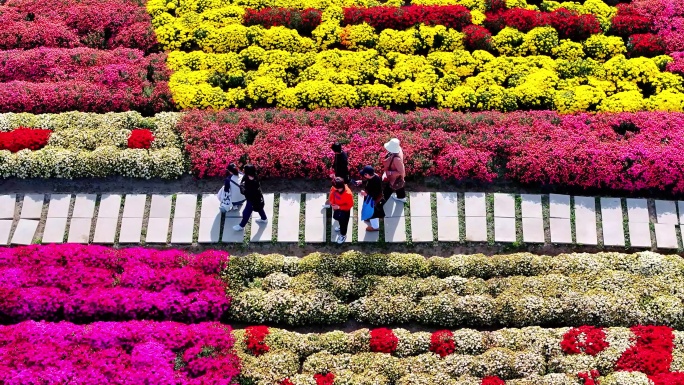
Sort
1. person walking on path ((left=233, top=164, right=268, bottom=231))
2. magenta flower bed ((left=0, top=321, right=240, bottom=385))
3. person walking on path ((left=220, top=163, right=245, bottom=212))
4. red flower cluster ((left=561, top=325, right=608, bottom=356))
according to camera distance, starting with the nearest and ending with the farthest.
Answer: magenta flower bed ((left=0, top=321, right=240, bottom=385)) → red flower cluster ((left=561, top=325, right=608, bottom=356)) → person walking on path ((left=233, top=164, right=268, bottom=231)) → person walking on path ((left=220, top=163, right=245, bottom=212))

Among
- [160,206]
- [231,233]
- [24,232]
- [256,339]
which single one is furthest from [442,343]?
[24,232]

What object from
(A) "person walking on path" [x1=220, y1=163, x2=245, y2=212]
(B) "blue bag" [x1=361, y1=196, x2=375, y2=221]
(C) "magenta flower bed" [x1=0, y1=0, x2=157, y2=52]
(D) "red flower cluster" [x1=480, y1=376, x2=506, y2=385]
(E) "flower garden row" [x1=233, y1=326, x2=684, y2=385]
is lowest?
(D) "red flower cluster" [x1=480, y1=376, x2=506, y2=385]

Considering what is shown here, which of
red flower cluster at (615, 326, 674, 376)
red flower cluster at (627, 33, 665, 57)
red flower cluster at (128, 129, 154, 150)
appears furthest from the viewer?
red flower cluster at (627, 33, 665, 57)

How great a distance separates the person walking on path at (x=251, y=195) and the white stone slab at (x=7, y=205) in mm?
5988

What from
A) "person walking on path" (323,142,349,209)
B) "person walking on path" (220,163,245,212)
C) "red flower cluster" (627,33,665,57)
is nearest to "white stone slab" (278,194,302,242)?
"person walking on path" (220,163,245,212)

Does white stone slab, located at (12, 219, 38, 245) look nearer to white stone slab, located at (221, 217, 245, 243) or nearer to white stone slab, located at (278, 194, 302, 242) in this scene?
white stone slab, located at (221, 217, 245, 243)

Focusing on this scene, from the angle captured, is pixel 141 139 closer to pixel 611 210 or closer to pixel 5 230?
Answer: pixel 5 230

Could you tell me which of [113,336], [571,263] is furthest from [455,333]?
[113,336]

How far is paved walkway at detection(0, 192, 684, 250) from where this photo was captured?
1786 cm

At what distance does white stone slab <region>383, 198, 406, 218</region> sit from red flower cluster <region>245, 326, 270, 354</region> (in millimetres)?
4562

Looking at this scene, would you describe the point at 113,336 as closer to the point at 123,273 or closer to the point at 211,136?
the point at 123,273

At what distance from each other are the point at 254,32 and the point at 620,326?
14.0m

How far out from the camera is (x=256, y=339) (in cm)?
1553

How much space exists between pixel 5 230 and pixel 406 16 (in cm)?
1372
